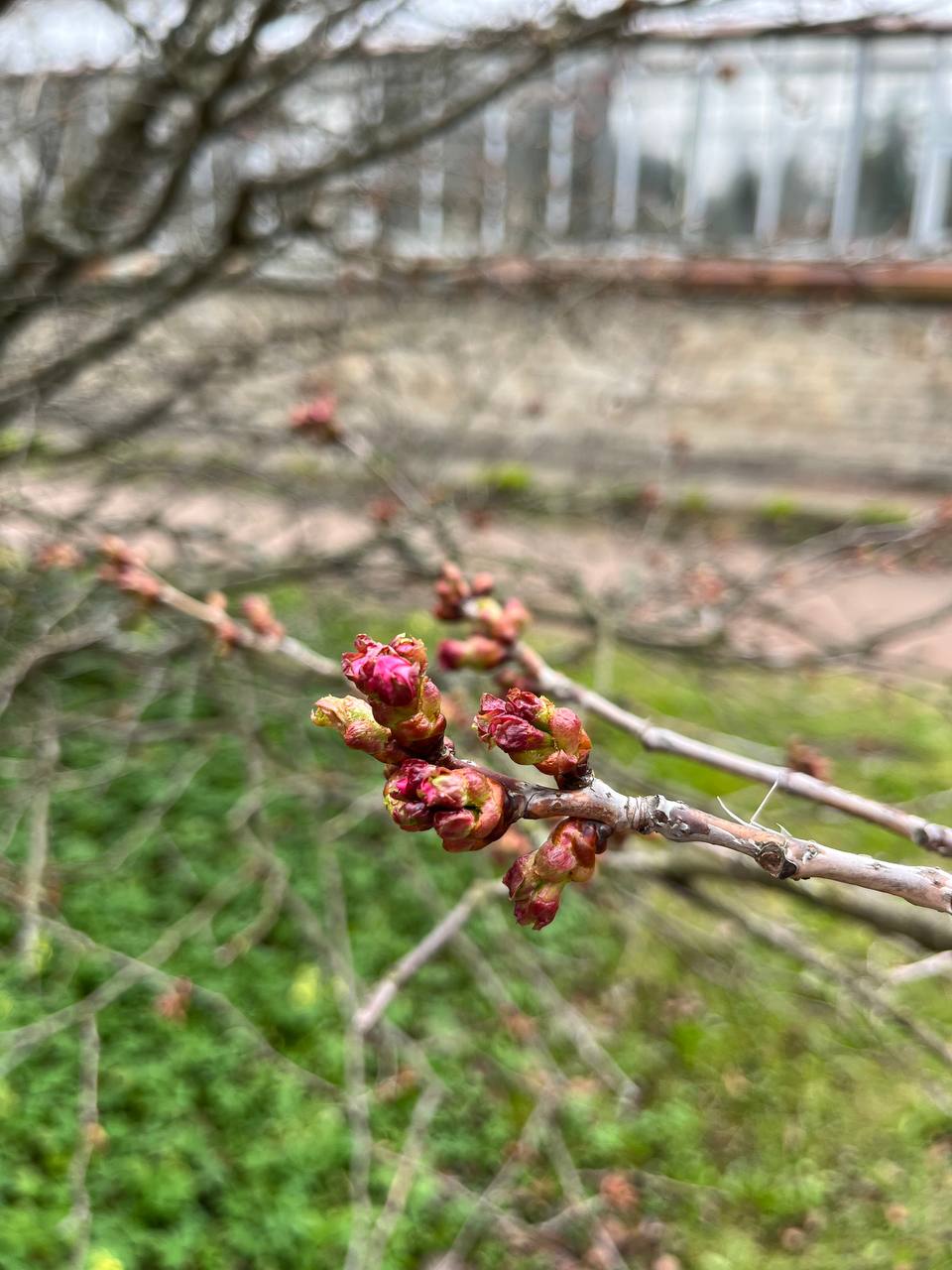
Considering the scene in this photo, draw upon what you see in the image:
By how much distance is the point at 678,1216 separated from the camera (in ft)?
9.25

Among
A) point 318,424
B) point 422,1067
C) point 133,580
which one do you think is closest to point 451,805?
point 133,580

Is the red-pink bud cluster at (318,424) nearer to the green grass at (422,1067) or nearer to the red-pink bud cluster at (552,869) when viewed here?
the green grass at (422,1067)

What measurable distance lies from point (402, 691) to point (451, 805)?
9 centimetres

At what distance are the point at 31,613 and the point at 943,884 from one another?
A: 374 centimetres

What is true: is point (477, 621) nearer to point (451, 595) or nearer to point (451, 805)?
point (451, 595)

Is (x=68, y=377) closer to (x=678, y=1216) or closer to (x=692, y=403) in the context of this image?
(x=678, y=1216)

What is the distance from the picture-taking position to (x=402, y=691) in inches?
28.8

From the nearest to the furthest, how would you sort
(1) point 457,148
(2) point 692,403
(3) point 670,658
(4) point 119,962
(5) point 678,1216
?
1. (5) point 678,1216
2. (4) point 119,962
3. (3) point 670,658
4. (1) point 457,148
5. (2) point 692,403

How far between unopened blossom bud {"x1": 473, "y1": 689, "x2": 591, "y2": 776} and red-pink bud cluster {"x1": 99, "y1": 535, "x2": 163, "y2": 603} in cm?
87

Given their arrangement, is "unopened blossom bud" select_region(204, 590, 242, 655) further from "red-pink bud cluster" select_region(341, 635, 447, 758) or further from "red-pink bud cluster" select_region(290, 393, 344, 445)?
"red-pink bud cluster" select_region(341, 635, 447, 758)

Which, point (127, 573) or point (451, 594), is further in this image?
point (127, 573)

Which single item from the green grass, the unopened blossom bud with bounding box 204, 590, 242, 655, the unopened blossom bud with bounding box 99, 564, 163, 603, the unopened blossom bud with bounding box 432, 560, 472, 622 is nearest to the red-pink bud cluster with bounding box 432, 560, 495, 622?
the unopened blossom bud with bounding box 432, 560, 472, 622

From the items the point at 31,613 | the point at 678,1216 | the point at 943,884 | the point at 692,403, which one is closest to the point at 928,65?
the point at 692,403

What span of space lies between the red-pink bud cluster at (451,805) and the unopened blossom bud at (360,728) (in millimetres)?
40
